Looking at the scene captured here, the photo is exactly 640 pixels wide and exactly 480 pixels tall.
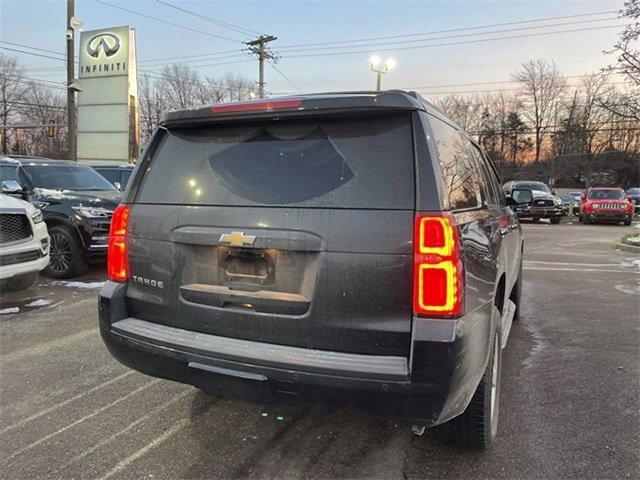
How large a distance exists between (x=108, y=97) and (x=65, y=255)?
1695 centimetres

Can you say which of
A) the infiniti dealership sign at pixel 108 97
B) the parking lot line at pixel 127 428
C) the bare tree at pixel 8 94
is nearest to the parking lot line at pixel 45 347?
the parking lot line at pixel 127 428

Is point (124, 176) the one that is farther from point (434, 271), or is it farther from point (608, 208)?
point (608, 208)

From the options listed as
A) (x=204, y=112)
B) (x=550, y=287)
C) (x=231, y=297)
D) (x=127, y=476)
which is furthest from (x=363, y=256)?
(x=550, y=287)

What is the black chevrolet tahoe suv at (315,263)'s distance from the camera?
2.18 m

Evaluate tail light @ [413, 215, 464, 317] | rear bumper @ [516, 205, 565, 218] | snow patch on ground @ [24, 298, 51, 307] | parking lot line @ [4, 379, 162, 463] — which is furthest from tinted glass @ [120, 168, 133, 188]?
rear bumper @ [516, 205, 565, 218]

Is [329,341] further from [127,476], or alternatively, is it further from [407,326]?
[127,476]

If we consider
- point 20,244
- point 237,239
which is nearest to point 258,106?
point 237,239

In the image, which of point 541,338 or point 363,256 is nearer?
point 363,256

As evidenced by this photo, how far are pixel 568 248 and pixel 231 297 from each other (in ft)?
41.1

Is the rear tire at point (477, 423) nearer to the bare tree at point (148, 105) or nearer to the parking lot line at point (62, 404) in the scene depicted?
the parking lot line at point (62, 404)

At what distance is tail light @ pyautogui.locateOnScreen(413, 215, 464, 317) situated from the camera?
7.04 ft

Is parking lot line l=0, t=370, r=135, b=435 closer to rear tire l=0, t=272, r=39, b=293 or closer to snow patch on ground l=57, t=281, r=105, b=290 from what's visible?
rear tire l=0, t=272, r=39, b=293

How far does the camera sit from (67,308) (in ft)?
19.8

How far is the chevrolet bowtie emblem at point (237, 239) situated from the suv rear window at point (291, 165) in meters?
0.16
